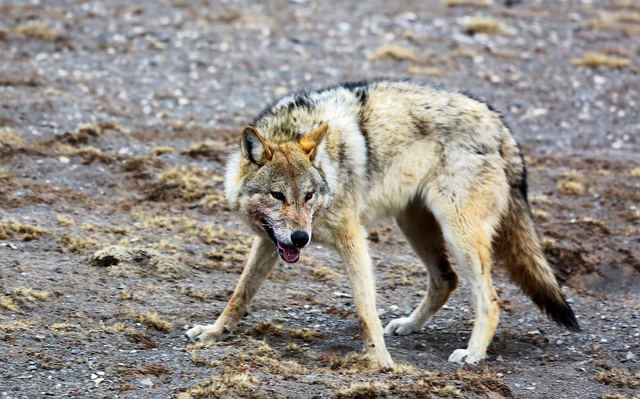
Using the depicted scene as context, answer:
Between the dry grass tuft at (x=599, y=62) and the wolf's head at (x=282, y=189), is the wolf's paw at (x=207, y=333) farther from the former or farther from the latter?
the dry grass tuft at (x=599, y=62)

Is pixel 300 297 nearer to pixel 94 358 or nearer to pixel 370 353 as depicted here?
pixel 370 353

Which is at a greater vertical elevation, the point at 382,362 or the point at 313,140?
the point at 313,140

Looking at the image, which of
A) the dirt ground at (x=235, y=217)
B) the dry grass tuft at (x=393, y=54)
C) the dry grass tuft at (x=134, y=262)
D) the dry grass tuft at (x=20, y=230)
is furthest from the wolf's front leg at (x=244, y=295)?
the dry grass tuft at (x=393, y=54)

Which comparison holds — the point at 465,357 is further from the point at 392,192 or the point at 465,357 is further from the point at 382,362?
the point at 392,192

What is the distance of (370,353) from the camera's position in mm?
5809

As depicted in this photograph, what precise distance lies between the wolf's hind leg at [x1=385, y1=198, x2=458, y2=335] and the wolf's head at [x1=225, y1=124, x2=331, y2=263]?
1.31 m

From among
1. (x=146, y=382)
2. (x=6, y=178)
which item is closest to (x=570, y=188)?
(x=146, y=382)

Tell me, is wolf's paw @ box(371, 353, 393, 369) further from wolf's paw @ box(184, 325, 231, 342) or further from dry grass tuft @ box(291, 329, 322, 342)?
wolf's paw @ box(184, 325, 231, 342)

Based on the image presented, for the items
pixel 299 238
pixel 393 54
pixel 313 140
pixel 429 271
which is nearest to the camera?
pixel 299 238

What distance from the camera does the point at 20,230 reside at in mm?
7484

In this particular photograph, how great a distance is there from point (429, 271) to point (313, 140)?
1.87 metres

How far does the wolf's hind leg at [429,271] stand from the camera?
22.3 feet

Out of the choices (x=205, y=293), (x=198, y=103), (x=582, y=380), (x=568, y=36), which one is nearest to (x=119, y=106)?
(x=198, y=103)

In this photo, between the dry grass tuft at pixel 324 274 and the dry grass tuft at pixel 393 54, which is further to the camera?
the dry grass tuft at pixel 393 54
